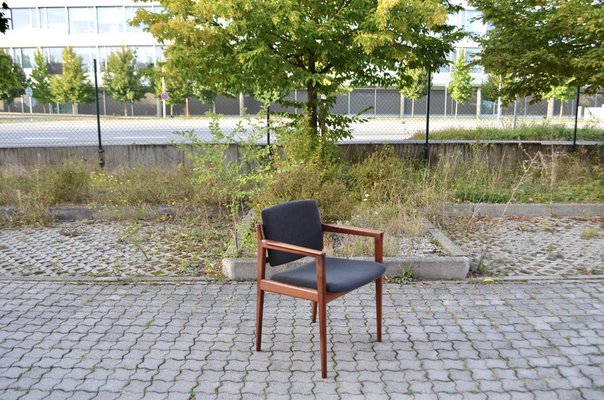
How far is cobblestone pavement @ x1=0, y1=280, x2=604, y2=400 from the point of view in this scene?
3.50 meters

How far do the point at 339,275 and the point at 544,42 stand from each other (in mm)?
7001

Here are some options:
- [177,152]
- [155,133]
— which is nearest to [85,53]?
[155,133]

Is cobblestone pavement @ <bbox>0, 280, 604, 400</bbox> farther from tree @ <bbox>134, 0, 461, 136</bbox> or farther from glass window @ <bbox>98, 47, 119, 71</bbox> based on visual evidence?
glass window @ <bbox>98, 47, 119, 71</bbox>

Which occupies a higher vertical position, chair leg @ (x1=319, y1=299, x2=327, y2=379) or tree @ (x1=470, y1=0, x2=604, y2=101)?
tree @ (x1=470, y1=0, x2=604, y2=101)

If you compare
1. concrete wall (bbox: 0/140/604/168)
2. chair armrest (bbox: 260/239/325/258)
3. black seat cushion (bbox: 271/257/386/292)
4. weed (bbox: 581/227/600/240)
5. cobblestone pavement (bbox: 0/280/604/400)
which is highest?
concrete wall (bbox: 0/140/604/168)

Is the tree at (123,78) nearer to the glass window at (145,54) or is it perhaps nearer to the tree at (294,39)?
the glass window at (145,54)

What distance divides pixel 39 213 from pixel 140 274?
3012 mm

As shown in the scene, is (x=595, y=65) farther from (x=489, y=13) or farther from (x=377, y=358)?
(x=377, y=358)

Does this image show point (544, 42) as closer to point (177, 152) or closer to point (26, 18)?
point (177, 152)

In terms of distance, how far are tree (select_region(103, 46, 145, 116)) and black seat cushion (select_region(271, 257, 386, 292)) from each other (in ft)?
123

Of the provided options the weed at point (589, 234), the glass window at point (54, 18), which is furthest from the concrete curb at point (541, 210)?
the glass window at point (54, 18)

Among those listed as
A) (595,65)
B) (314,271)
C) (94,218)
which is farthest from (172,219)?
(595,65)

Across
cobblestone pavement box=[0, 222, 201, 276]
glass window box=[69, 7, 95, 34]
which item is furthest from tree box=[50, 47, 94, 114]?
cobblestone pavement box=[0, 222, 201, 276]

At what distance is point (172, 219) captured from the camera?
813cm
